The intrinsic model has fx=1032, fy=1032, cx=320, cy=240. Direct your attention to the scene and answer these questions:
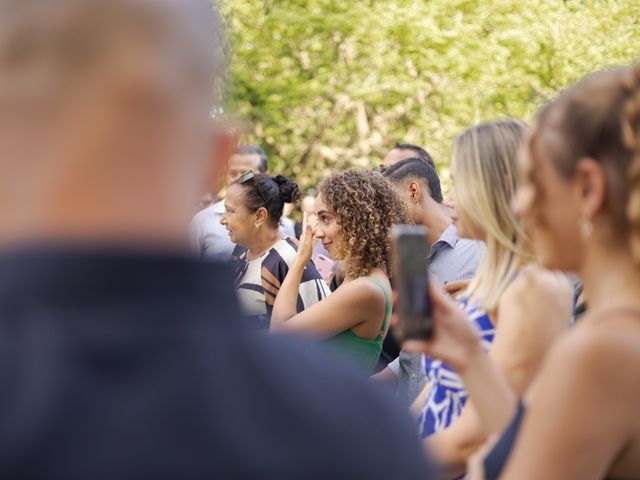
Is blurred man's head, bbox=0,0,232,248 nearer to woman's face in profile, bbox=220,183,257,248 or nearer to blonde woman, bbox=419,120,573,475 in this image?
blonde woman, bbox=419,120,573,475

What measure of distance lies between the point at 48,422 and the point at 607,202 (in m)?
1.50

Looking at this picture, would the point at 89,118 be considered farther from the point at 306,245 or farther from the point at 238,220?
the point at 238,220

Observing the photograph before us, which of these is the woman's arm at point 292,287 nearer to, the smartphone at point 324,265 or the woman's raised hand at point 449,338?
the smartphone at point 324,265

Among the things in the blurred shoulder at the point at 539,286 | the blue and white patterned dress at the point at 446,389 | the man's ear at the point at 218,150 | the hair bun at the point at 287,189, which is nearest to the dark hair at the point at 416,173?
the hair bun at the point at 287,189

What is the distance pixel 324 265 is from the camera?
8.21 metres

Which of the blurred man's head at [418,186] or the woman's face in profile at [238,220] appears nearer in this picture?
the blurred man's head at [418,186]

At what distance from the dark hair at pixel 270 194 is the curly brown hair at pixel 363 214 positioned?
3.41 feet

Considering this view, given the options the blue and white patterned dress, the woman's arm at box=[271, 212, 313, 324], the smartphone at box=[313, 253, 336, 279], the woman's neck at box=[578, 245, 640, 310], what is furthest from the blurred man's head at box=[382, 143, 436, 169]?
the woman's neck at box=[578, 245, 640, 310]

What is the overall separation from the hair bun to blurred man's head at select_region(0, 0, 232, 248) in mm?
6451

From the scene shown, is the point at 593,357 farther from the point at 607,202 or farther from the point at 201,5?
the point at 201,5

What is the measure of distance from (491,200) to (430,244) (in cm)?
318

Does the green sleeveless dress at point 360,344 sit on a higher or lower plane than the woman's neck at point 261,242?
lower

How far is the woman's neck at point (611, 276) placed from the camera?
81.5 inches

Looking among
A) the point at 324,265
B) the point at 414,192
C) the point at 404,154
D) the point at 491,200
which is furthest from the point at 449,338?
the point at 404,154
